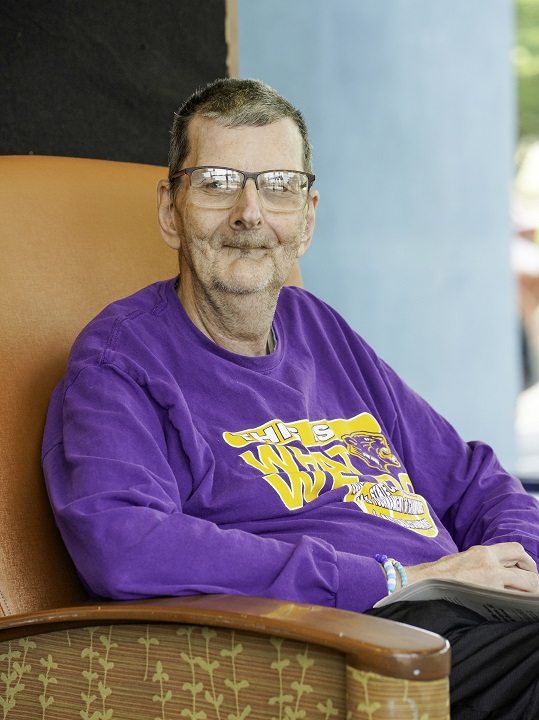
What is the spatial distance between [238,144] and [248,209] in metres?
0.11

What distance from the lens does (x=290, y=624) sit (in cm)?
114

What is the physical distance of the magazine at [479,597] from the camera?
1.41m

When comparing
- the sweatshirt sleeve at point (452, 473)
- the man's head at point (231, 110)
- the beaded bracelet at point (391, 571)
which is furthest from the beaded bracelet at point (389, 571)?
the man's head at point (231, 110)

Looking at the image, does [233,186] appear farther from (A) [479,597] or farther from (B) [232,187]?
(A) [479,597]

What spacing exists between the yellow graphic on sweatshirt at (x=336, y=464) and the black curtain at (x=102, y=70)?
837 millimetres

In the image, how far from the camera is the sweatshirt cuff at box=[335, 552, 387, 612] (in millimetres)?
1419

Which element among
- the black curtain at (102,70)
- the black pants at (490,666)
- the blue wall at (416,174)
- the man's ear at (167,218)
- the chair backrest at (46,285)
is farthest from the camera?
the blue wall at (416,174)

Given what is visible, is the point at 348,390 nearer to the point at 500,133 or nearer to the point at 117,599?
the point at 117,599

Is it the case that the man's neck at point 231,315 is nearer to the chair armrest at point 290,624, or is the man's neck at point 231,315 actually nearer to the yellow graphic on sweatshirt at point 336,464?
the yellow graphic on sweatshirt at point 336,464

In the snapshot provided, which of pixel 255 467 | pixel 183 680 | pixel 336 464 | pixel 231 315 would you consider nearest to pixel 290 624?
pixel 183 680

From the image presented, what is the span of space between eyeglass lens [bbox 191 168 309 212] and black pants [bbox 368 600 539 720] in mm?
702

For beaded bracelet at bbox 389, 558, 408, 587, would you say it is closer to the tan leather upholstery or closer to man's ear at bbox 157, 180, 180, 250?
the tan leather upholstery

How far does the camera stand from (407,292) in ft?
15.1

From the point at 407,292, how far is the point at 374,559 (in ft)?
10.5
